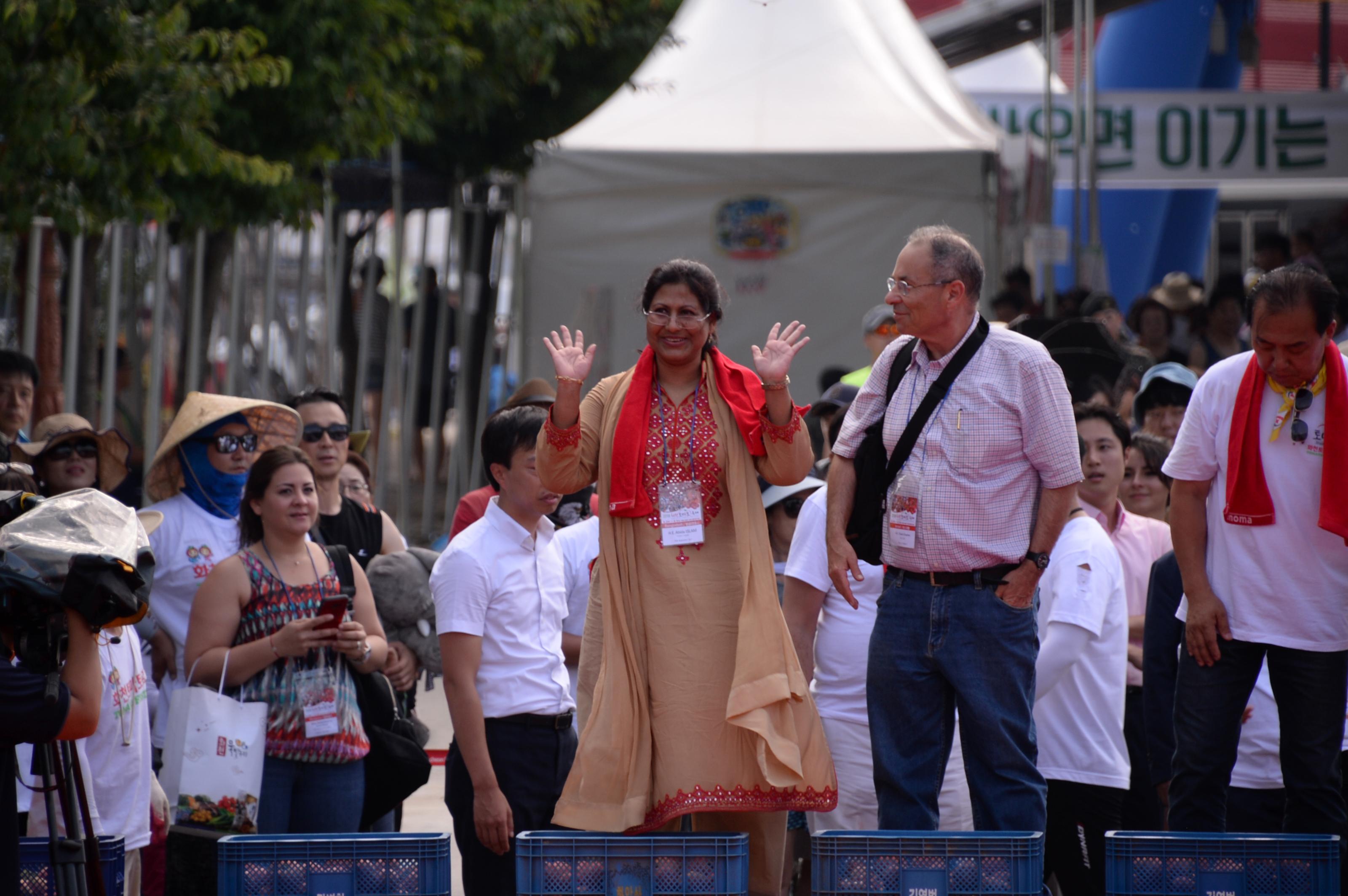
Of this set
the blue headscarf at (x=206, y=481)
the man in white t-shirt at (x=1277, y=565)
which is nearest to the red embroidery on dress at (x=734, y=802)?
the man in white t-shirt at (x=1277, y=565)

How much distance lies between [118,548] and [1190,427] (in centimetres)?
286

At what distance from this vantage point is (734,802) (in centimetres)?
384

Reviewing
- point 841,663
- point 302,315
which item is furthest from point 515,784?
point 302,315

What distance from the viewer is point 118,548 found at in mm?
3400

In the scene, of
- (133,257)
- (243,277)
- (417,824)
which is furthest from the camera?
(243,277)

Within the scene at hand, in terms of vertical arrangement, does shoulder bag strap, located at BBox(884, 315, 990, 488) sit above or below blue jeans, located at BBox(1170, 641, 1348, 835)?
above

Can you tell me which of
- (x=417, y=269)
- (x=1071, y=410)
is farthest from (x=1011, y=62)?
(x=1071, y=410)

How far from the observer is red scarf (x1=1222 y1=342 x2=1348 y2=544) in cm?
426

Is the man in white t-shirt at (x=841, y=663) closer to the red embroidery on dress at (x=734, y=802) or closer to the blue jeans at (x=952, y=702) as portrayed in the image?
the blue jeans at (x=952, y=702)

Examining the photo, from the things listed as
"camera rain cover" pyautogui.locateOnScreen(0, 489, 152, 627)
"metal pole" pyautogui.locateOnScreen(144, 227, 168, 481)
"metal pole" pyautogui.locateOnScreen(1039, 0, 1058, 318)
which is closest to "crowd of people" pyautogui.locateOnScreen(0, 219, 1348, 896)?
"camera rain cover" pyautogui.locateOnScreen(0, 489, 152, 627)

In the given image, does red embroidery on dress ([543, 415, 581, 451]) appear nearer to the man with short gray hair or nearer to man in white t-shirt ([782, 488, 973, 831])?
the man with short gray hair

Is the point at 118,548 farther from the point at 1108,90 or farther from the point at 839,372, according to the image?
the point at 1108,90

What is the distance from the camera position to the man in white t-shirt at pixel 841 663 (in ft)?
15.7

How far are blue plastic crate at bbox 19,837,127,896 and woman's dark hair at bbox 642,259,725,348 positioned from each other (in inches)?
70.8
